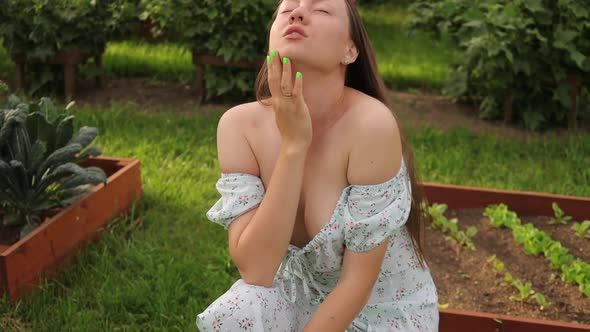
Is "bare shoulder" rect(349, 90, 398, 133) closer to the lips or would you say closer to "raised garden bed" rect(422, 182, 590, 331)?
the lips

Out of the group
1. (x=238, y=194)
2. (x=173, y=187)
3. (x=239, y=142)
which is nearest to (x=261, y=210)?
(x=238, y=194)

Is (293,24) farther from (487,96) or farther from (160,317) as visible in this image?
(487,96)

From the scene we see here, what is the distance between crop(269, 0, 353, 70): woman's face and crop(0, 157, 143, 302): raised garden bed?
177 centimetres

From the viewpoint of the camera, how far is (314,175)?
7.31ft

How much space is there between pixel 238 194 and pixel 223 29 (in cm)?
412

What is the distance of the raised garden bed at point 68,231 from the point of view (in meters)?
3.41

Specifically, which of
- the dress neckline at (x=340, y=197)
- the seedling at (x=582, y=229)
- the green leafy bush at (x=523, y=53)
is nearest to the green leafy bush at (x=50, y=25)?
the green leafy bush at (x=523, y=53)

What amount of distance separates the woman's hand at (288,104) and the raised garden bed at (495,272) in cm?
126

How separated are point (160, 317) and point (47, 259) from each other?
2.12 ft

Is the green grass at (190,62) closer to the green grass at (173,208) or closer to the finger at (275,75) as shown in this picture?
the green grass at (173,208)

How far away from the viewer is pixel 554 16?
5617mm

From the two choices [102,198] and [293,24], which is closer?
[293,24]

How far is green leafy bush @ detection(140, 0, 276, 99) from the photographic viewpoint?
19.9ft

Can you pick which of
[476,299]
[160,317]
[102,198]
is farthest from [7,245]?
[476,299]
